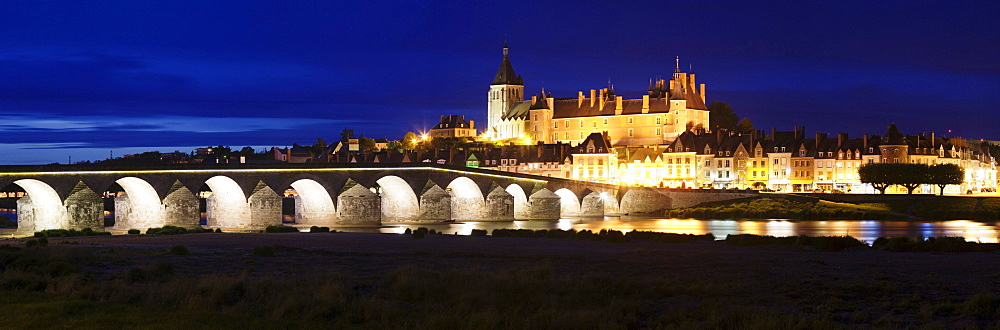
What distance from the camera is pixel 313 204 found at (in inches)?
2562

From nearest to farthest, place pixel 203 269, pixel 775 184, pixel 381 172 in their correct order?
pixel 203 269 → pixel 381 172 → pixel 775 184

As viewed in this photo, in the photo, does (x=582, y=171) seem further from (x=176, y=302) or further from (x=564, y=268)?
(x=176, y=302)

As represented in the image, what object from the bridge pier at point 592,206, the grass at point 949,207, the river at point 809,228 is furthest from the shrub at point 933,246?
the bridge pier at point 592,206

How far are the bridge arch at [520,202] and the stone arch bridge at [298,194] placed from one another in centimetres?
7

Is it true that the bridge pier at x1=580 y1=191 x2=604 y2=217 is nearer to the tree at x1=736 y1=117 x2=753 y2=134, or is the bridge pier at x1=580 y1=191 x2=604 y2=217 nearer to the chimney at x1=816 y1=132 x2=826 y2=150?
the chimney at x1=816 y1=132 x2=826 y2=150

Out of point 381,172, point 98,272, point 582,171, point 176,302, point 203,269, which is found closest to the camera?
point 176,302

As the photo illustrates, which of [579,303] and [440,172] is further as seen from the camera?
[440,172]

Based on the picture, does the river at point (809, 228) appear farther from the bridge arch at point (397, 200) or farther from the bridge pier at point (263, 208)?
the bridge pier at point (263, 208)

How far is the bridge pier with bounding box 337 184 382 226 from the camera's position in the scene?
63125mm

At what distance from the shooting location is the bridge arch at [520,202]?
254ft

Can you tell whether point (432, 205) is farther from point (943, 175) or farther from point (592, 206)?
point (943, 175)

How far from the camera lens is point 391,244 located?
108 ft

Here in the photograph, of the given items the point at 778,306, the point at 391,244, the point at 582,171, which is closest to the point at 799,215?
the point at 582,171

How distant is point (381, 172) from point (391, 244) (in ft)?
111
